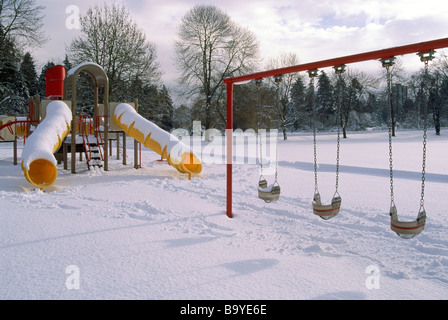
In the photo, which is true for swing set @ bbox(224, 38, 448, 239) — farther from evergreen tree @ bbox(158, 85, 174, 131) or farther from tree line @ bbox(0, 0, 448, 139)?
evergreen tree @ bbox(158, 85, 174, 131)

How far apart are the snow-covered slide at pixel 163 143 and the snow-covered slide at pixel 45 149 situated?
1.98 m

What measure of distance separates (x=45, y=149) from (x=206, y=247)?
18.1ft

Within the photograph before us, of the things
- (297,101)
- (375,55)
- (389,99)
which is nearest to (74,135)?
(375,55)

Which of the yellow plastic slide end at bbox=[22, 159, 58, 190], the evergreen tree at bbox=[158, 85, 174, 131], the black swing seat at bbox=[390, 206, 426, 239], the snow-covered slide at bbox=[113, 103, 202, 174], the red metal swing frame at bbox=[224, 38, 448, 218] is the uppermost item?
the evergreen tree at bbox=[158, 85, 174, 131]

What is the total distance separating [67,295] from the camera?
3082 mm

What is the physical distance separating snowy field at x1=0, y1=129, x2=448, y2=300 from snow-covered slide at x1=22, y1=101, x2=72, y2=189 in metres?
0.39

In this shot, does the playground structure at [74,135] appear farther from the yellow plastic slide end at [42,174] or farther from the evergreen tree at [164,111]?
the evergreen tree at [164,111]

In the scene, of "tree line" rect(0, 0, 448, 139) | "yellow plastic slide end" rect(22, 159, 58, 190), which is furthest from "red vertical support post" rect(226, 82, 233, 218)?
"tree line" rect(0, 0, 448, 139)

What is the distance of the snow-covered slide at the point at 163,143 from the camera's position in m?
10.3

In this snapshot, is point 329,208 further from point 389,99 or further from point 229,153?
point 229,153

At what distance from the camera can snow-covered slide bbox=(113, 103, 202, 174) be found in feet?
33.8

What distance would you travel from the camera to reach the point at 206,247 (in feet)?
14.6

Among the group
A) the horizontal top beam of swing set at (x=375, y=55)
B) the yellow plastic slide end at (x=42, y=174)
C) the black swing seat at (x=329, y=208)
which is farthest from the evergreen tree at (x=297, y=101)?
the black swing seat at (x=329, y=208)
